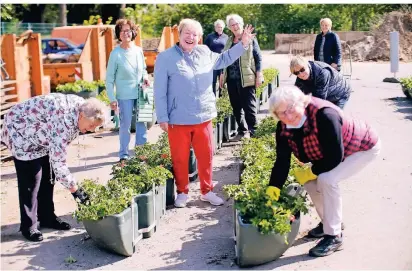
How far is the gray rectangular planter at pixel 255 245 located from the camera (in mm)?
4527

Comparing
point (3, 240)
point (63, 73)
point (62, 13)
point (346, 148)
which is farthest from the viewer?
point (62, 13)

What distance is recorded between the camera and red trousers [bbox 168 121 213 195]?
599 centimetres

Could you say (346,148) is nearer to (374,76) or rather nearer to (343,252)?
(343,252)

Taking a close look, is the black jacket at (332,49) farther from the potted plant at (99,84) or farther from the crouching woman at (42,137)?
the crouching woman at (42,137)

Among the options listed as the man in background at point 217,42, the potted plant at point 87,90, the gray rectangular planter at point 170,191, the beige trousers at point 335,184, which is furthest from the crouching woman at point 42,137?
the potted plant at point 87,90

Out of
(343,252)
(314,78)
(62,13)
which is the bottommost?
(343,252)

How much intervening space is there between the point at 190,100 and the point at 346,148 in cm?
175

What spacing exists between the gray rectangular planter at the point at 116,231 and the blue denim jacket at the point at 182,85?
118cm

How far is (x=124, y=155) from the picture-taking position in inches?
309

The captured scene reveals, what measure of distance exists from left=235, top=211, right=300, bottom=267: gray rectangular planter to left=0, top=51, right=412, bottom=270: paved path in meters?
0.10

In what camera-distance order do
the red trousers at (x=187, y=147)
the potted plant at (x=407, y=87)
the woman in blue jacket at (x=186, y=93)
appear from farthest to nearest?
the potted plant at (x=407, y=87)
the red trousers at (x=187, y=147)
the woman in blue jacket at (x=186, y=93)

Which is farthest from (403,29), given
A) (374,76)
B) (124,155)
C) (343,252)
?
(343,252)

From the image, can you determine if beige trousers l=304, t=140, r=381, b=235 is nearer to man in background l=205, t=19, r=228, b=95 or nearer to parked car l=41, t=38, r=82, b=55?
man in background l=205, t=19, r=228, b=95

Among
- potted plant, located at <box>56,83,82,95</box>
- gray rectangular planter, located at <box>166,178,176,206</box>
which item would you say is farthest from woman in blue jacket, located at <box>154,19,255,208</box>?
potted plant, located at <box>56,83,82,95</box>
